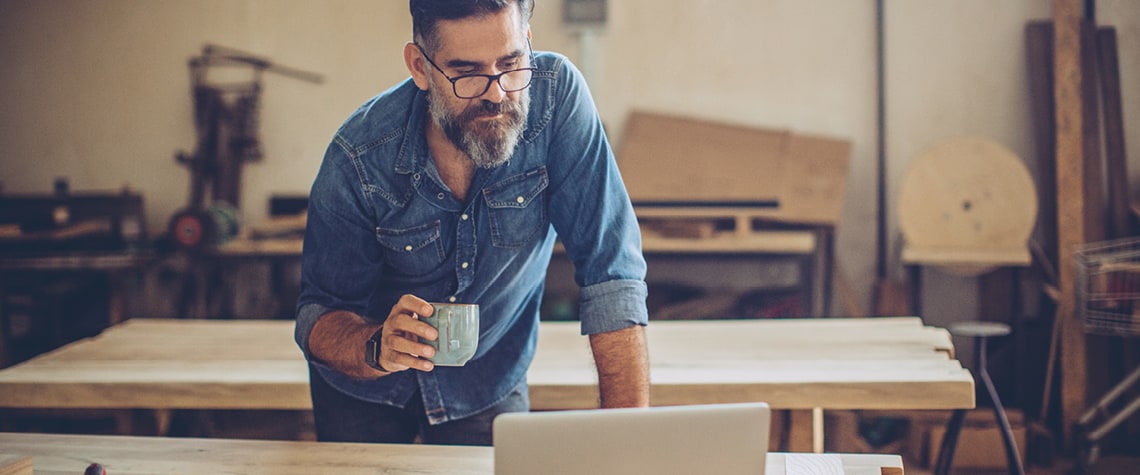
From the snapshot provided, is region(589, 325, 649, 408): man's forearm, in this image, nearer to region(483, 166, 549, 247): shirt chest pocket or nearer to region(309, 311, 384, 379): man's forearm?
region(483, 166, 549, 247): shirt chest pocket

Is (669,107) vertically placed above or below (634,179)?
above

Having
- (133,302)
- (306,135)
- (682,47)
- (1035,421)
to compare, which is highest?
(682,47)

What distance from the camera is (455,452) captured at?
1.54 meters

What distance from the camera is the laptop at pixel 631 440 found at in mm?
1087

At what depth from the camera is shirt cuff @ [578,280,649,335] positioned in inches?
61.3

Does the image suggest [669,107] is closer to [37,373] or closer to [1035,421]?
[1035,421]

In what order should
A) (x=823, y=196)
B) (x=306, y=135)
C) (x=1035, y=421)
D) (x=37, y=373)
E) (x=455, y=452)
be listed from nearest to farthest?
1. (x=455, y=452)
2. (x=37, y=373)
3. (x=1035, y=421)
4. (x=823, y=196)
5. (x=306, y=135)

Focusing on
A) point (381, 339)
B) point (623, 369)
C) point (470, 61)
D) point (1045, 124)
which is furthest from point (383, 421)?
point (1045, 124)

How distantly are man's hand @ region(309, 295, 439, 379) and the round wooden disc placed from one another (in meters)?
2.92

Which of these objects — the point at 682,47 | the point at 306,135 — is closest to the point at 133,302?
the point at 306,135

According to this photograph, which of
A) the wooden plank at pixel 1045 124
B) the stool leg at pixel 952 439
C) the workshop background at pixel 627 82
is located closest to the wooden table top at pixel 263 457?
the stool leg at pixel 952 439

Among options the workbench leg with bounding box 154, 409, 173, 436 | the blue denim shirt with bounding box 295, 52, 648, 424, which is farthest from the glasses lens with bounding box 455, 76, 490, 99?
the workbench leg with bounding box 154, 409, 173, 436

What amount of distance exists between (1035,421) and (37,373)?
11.8ft

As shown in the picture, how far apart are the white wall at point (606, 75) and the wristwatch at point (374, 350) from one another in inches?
128
